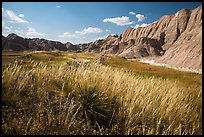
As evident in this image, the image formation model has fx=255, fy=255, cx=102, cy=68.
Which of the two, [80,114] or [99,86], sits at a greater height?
[99,86]

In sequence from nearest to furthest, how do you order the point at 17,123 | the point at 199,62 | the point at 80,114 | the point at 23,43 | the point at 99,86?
1. the point at 17,123
2. the point at 80,114
3. the point at 99,86
4. the point at 199,62
5. the point at 23,43

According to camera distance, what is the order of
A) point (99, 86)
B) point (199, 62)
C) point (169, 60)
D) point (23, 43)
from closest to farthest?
point (99, 86), point (199, 62), point (169, 60), point (23, 43)

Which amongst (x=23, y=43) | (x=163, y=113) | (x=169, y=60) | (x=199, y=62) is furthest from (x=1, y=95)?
(x=23, y=43)

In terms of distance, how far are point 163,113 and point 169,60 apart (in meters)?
74.0

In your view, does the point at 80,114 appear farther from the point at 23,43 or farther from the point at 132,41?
the point at 23,43

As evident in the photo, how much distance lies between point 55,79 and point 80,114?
5.39 ft

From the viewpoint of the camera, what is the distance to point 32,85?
5.35 meters

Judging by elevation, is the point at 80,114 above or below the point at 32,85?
below

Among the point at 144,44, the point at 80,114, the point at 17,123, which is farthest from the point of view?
the point at 144,44

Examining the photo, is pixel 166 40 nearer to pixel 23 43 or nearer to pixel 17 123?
pixel 23 43

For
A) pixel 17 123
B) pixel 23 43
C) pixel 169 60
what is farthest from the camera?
pixel 23 43

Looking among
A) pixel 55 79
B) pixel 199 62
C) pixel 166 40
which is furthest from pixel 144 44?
pixel 55 79

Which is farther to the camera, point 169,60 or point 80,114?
point 169,60

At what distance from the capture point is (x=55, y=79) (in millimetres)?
6367
